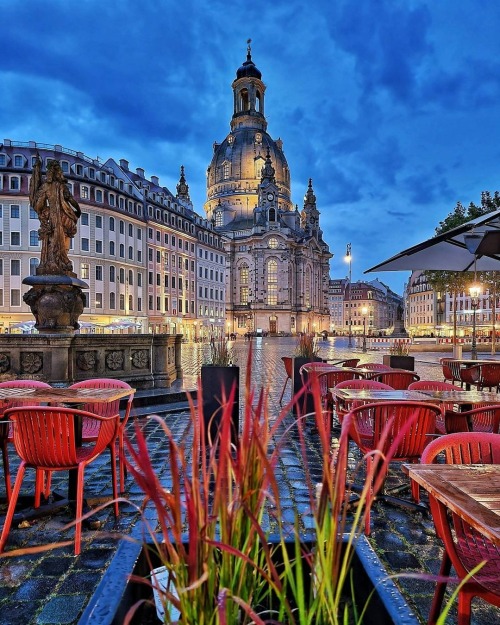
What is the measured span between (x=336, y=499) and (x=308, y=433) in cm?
626

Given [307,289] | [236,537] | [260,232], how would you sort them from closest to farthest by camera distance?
[236,537], [260,232], [307,289]

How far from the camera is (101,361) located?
10.3 meters

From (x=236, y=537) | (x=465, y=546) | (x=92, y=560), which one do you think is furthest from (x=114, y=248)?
(x=236, y=537)

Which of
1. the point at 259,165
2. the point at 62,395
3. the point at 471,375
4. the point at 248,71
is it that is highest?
the point at 248,71

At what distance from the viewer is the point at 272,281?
9275 cm

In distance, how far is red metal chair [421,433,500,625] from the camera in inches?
77.0

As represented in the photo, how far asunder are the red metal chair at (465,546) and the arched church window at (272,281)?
290 ft

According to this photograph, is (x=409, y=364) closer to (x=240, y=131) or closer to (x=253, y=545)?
(x=253, y=545)

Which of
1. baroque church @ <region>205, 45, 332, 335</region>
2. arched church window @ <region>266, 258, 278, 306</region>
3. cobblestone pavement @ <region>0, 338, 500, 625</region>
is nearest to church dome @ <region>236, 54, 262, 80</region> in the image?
baroque church @ <region>205, 45, 332, 335</region>

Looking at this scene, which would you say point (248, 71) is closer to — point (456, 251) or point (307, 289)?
point (307, 289)

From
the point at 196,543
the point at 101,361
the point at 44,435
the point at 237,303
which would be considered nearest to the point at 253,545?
the point at 196,543

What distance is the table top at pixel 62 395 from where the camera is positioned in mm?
4391

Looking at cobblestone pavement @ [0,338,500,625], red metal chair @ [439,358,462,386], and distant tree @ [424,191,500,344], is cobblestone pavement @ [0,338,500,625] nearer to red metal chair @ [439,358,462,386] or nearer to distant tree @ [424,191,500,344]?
red metal chair @ [439,358,462,386]

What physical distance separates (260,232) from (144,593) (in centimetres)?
9130
